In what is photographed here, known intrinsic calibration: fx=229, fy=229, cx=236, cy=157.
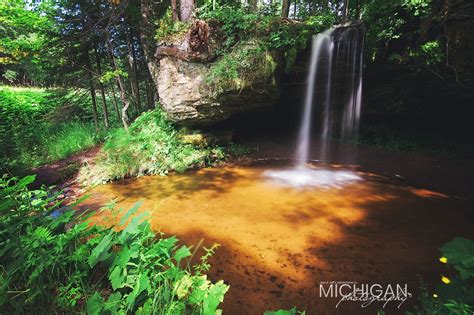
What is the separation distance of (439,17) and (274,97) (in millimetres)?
4662

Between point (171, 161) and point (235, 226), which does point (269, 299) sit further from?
point (171, 161)

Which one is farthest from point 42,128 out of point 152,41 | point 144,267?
point 144,267

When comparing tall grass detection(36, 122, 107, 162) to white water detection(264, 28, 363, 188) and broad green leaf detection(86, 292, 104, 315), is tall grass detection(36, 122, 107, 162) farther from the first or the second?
broad green leaf detection(86, 292, 104, 315)

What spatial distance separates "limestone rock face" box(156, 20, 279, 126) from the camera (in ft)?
21.4

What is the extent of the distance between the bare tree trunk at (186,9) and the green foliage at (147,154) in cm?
305

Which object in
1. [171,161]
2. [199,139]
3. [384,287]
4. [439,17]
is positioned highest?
[439,17]

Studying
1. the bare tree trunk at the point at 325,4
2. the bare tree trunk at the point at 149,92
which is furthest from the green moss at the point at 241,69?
the bare tree trunk at the point at 325,4

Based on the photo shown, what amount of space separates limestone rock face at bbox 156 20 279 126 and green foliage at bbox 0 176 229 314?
532 centimetres

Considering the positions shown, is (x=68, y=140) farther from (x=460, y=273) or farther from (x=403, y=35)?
(x=403, y=35)

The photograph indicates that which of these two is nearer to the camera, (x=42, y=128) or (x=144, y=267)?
(x=144, y=267)

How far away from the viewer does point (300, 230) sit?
3535 millimetres

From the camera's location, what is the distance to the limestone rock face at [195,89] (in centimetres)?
652

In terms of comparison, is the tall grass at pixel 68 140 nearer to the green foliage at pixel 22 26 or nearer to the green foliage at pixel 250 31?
the green foliage at pixel 22 26

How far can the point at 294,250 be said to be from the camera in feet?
10.1
